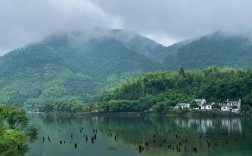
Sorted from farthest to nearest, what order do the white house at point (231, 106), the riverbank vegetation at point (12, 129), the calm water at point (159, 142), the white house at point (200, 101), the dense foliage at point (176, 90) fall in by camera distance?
the white house at point (200, 101) → the dense foliage at point (176, 90) → the white house at point (231, 106) → the riverbank vegetation at point (12, 129) → the calm water at point (159, 142)

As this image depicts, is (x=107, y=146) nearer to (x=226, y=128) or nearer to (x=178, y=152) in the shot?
(x=178, y=152)

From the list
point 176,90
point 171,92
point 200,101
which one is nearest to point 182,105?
point 200,101

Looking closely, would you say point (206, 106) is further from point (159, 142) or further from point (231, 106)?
point (159, 142)

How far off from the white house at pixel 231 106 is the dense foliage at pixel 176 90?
2.02 m

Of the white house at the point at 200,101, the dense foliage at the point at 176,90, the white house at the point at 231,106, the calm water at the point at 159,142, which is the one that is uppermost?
the dense foliage at the point at 176,90

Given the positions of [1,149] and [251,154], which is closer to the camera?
[251,154]

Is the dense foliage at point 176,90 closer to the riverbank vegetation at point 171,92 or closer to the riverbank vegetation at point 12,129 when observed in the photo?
the riverbank vegetation at point 171,92

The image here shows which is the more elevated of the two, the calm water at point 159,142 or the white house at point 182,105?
the white house at point 182,105

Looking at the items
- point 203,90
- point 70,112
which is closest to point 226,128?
point 203,90

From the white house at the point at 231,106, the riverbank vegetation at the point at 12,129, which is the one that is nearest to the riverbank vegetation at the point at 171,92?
the white house at the point at 231,106

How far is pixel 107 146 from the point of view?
6625cm

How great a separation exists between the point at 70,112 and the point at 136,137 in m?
94.2

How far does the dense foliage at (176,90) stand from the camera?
124 meters

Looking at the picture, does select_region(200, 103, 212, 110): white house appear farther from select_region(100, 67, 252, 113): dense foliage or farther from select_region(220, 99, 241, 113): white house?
select_region(220, 99, 241, 113): white house
